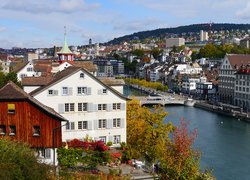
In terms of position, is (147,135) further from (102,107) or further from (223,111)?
(223,111)

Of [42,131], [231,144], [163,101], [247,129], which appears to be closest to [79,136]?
[42,131]

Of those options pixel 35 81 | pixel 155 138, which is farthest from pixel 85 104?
pixel 155 138

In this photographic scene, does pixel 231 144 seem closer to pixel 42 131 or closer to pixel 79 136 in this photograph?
pixel 79 136

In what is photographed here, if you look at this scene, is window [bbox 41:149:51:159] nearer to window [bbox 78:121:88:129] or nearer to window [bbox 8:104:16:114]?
window [bbox 8:104:16:114]

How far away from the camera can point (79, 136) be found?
1994 cm

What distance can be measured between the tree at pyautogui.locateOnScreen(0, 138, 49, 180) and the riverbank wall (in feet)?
135

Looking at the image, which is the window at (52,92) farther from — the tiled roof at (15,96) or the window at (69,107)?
the tiled roof at (15,96)

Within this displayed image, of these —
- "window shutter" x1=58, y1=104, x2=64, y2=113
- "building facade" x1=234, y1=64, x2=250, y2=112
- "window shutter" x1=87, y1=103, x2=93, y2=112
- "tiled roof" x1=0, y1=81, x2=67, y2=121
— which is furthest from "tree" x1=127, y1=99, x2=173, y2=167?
A: "building facade" x1=234, y1=64, x2=250, y2=112

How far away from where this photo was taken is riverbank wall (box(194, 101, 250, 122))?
49619 millimetres

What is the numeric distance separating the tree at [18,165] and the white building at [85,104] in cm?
909

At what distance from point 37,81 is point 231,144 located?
19778mm

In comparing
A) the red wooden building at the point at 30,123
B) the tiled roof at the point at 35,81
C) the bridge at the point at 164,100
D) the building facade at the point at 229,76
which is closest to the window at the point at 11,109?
the red wooden building at the point at 30,123

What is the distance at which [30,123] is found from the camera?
48.6 feet

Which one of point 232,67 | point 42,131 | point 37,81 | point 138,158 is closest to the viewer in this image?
point 42,131
